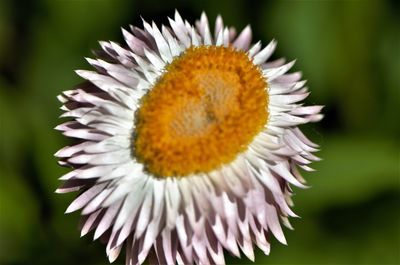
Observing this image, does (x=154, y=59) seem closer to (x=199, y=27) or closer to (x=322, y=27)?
(x=199, y=27)

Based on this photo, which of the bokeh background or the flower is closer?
the flower

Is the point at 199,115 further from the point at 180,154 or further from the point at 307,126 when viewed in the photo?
the point at 307,126

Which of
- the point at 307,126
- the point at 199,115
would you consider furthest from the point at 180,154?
the point at 307,126

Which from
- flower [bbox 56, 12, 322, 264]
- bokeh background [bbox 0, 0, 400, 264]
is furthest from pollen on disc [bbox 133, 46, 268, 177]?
bokeh background [bbox 0, 0, 400, 264]

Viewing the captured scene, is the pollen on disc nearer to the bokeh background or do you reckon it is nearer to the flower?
the flower

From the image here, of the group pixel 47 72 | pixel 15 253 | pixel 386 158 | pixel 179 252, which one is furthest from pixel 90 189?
pixel 386 158

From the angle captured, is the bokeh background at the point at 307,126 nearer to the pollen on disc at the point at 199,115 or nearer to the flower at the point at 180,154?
the flower at the point at 180,154
